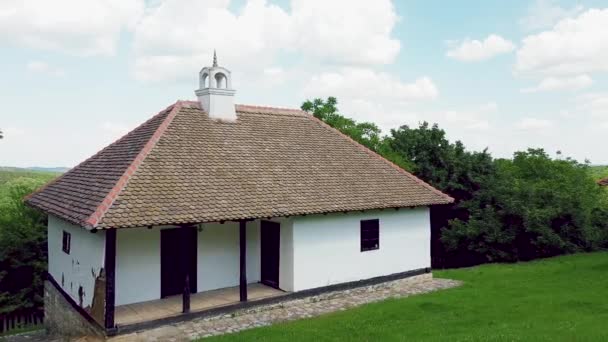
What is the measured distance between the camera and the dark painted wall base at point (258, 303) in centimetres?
1160

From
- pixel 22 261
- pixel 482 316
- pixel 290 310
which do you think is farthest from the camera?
pixel 22 261

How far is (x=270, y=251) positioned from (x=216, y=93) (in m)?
5.46

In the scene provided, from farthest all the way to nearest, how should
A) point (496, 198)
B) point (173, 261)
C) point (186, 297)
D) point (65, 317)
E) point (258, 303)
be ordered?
1. point (496, 198)
2. point (65, 317)
3. point (173, 261)
4. point (258, 303)
5. point (186, 297)

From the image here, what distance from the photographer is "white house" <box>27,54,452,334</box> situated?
12.3m

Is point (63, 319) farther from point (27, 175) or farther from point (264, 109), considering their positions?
point (27, 175)

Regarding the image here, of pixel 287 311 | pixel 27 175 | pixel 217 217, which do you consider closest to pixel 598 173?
pixel 287 311

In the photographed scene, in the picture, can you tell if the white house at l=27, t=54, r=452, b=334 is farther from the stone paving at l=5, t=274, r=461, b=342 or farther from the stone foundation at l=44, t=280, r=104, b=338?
the stone paving at l=5, t=274, r=461, b=342

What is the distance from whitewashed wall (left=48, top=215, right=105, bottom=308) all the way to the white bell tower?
5616 mm

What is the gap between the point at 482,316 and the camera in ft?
40.1

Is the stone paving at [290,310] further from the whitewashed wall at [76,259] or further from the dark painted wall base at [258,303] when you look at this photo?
the whitewashed wall at [76,259]

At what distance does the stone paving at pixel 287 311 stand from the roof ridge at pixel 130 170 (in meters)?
2.80

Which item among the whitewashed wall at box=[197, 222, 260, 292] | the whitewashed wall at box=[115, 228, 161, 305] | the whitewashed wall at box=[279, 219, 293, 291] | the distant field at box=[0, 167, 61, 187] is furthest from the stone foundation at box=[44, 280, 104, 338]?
the distant field at box=[0, 167, 61, 187]

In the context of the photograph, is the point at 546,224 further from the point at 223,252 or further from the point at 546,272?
the point at 223,252

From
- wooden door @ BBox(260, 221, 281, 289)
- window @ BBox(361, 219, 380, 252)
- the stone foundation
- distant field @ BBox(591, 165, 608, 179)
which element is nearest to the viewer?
the stone foundation
